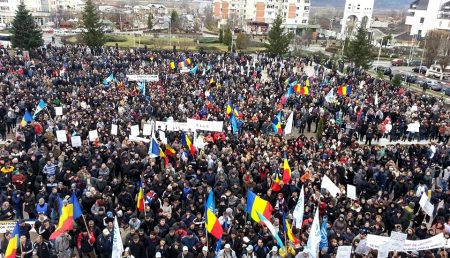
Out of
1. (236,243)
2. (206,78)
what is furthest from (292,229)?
(206,78)

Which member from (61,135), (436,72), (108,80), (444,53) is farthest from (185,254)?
(444,53)

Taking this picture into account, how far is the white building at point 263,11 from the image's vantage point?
9301cm

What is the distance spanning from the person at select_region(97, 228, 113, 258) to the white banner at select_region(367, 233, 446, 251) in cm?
592

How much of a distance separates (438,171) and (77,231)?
39.8 ft

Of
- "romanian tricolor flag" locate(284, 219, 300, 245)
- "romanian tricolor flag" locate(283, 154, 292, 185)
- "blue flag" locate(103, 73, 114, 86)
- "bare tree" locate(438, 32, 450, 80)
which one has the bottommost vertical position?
"romanian tricolor flag" locate(284, 219, 300, 245)

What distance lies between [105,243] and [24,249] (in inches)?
67.4

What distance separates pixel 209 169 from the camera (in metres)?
13.3

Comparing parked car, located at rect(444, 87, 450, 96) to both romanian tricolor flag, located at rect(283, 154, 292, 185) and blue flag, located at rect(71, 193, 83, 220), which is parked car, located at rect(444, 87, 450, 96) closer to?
romanian tricolor flag, located at rect(283, 154, 292, 185)

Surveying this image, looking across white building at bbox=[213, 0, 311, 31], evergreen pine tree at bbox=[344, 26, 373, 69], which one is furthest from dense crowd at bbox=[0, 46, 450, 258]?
white building at bbox=[213, 0, 311, 31]

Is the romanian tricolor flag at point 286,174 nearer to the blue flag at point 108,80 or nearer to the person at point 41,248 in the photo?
the person at point 41,248

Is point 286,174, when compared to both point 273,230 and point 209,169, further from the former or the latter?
point 273,230

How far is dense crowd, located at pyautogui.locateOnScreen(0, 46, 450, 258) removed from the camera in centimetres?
984

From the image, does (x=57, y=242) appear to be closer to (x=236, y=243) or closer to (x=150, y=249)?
(x=150, y=249)

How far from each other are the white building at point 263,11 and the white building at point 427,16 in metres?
23.0
